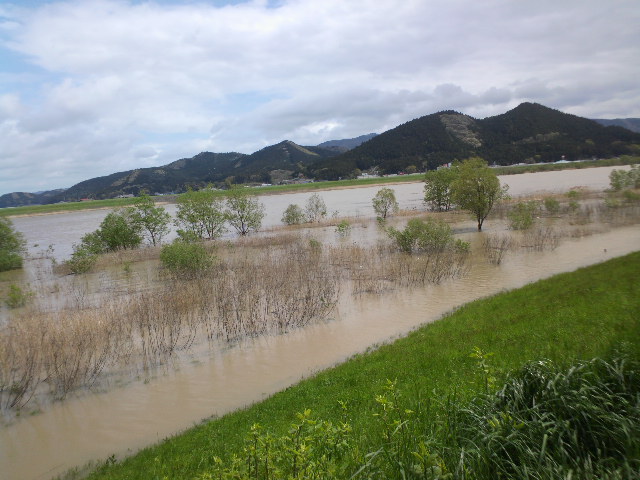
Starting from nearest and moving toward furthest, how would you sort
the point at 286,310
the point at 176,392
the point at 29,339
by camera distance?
the point at 176,392, the point at 29,339, the point at 286,310

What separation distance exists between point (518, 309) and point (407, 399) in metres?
7.43

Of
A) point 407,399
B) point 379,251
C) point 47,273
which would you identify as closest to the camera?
point 407,399

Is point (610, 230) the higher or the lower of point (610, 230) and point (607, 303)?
the lower

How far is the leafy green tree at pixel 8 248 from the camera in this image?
108 feet

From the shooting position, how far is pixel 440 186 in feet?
169

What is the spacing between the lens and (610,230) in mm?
31688

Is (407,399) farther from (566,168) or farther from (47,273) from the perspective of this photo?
(566,168)

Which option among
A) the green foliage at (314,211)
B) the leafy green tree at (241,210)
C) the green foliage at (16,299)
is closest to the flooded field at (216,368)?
the green foliage at (16,299)

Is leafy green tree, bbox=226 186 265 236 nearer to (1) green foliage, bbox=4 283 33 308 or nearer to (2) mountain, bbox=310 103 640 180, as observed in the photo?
(1) green foliage, bbox=4 283 33 308

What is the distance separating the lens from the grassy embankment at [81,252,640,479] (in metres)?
6.89

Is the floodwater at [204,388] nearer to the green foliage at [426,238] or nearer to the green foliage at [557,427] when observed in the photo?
the green foliage at [557,427]

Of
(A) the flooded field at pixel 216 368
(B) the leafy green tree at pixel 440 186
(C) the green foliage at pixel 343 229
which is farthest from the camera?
(B) the leafy green tree at pixel 440 186

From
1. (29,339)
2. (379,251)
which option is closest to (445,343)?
(29,339)

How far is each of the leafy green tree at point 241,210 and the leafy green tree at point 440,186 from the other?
2234 cm
